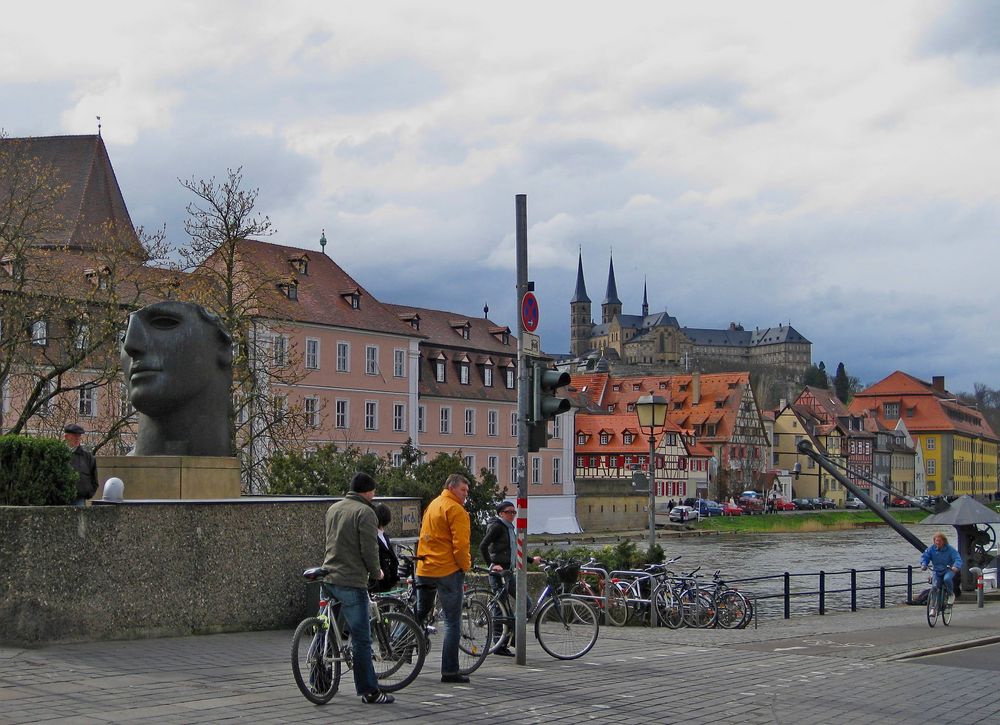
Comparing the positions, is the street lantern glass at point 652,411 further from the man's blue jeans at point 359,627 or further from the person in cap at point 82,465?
the man's blue jeans at point 359,627

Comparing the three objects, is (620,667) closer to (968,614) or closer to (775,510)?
(968,614)

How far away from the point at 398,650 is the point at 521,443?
307 cm

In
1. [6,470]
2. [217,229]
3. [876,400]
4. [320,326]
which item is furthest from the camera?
[876,400]

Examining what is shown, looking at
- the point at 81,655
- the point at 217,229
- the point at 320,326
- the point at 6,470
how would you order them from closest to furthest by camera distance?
1. the point at 81,655
2. the point at 6,470
3. the point at 217,229
4. the point at 320,326

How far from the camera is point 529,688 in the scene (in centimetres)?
1105

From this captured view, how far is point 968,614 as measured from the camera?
917 inches

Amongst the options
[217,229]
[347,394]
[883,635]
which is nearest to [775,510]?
[347,394]

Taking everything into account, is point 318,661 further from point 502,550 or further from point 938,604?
point 938,604

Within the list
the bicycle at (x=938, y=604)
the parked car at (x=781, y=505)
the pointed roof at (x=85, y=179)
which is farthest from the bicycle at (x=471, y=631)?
the parked car at (x=781, y=505)

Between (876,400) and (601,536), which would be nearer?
(601,536)

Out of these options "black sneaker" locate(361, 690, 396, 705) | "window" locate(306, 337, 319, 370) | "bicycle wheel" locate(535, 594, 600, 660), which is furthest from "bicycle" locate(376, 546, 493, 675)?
"window" locate(306, 337, 319, 370)

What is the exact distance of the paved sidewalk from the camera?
31.0 ft

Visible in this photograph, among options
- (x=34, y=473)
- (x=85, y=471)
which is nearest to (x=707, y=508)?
(x=85, y=471)

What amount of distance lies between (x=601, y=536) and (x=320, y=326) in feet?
73.8
